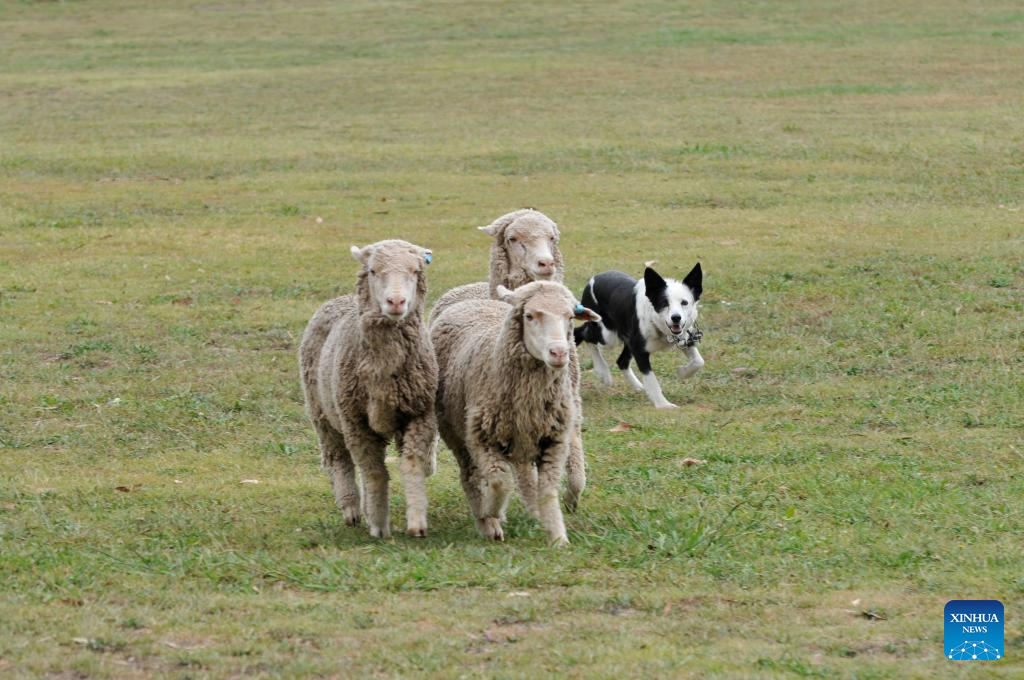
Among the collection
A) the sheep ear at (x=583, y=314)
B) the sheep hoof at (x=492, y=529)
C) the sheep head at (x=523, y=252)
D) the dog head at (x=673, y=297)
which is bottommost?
the sheep hoof at (x=492, y=529)

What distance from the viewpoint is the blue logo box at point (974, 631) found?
245 inches

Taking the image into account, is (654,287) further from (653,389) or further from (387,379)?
(387,379)

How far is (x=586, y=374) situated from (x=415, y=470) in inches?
237

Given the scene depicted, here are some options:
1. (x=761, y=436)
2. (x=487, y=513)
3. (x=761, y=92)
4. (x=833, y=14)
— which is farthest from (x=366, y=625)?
(x=833, y=14)

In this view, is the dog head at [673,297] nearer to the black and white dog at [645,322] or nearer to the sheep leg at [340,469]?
the black and white dog at [645,322]

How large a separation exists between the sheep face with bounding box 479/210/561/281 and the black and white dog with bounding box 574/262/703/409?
305cm

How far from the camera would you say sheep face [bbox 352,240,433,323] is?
816cm

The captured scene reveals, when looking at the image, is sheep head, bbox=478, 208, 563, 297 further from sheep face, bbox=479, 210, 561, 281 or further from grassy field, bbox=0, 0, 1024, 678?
grassy field, bbox=0, 0, 1024, 678

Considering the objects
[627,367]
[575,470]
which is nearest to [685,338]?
[627,367]

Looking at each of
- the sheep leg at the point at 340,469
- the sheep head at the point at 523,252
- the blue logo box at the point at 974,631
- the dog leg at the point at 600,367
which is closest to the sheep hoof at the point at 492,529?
the sheep leg at the point at 340,469

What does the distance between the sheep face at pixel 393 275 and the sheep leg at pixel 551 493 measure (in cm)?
108

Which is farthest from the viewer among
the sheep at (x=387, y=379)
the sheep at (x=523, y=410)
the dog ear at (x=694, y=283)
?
the dog ear at (x=694, y=283)

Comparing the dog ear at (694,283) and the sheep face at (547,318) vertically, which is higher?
the sheep face at (547,318)

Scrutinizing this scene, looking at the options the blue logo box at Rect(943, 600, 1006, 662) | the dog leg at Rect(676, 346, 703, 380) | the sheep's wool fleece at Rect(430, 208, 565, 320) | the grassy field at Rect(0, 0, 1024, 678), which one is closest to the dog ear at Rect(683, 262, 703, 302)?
the dog leg at Rect(676, 346, 703, 380)
